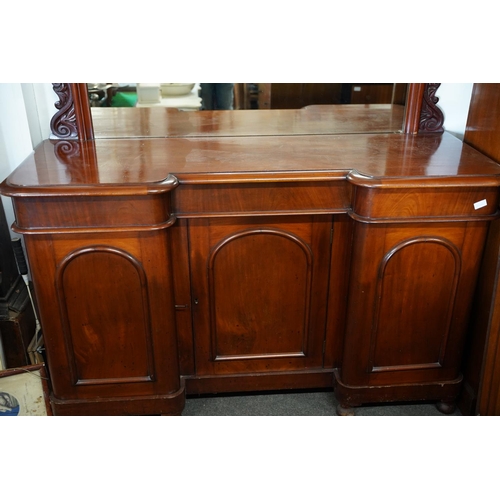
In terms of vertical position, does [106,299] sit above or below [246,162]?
below

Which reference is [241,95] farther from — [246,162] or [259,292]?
[259,292]

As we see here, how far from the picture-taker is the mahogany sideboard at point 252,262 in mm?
1288

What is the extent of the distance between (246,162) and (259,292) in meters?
0.38

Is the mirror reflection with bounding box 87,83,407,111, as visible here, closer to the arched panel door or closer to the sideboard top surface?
the sideboard top surface

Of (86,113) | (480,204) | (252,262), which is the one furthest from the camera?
(86,113)

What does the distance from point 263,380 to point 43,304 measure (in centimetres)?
70

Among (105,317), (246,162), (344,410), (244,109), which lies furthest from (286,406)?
(244,109)

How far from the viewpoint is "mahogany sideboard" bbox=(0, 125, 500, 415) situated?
129 cm

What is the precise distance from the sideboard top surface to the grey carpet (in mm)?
774

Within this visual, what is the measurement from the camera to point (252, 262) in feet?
4.76

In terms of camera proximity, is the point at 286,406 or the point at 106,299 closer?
the point at 106,299

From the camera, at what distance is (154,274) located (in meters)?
1.37

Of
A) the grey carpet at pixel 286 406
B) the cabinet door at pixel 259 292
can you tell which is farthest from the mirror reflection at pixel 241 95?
the grey carpet at pixel 286 406

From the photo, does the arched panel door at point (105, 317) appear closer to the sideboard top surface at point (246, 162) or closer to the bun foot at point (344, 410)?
the sideboard top surface at point (246, 162)
